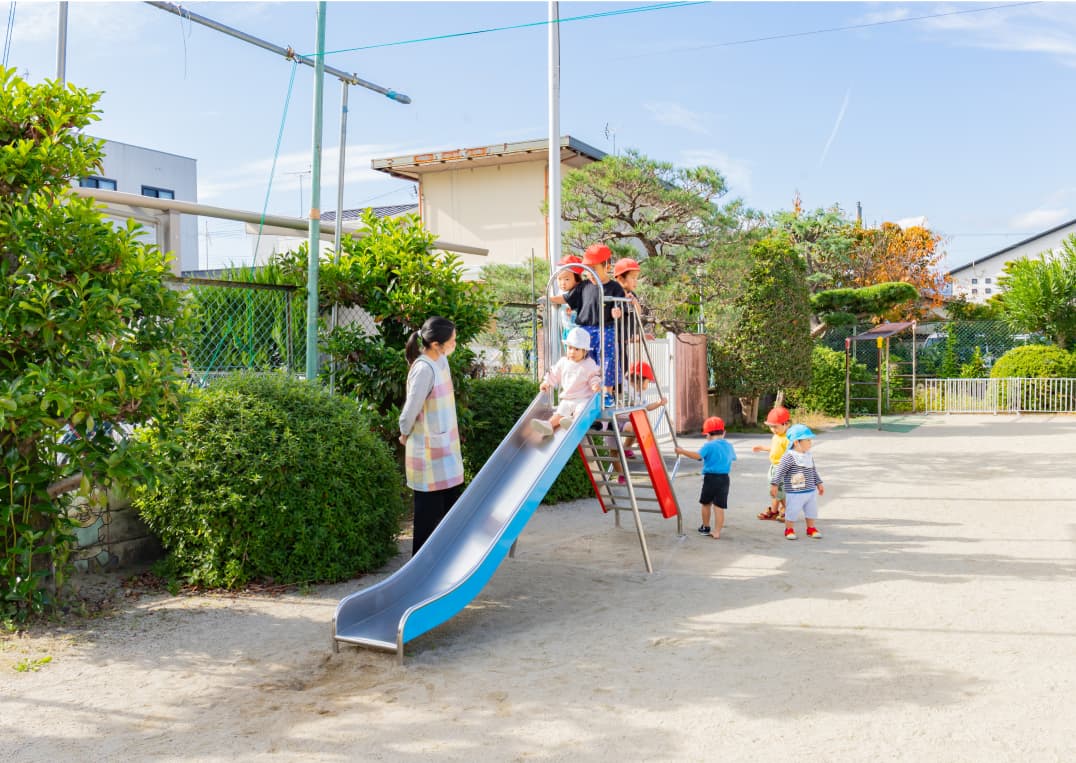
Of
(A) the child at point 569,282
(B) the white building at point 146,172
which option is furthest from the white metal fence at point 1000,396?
(B) the white building at point 146,172

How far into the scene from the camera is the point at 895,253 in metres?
30.4

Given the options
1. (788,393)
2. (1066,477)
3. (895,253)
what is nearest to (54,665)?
(1066,477)

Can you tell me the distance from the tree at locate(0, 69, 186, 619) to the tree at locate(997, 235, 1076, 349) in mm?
23933

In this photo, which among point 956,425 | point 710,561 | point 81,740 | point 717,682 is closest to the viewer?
point 81,740

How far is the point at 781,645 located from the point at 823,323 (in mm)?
19405

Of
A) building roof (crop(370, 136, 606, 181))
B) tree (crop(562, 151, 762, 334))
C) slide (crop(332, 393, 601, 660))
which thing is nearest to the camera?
slide (crop(332, 393, 601, 660))

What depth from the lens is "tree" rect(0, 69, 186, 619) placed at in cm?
475

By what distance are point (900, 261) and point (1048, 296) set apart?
288 inches

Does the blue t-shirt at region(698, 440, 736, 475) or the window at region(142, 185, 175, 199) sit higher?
the window at region(142, 185, 175, 199)

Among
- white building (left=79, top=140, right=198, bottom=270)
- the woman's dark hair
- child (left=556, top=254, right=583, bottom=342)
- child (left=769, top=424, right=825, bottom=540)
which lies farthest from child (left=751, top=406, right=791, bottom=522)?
white building (left=79, top=140, right=198, bottom=270)

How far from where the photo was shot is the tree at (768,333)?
17391mm

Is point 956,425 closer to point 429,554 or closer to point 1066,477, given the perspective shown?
point 1066,477

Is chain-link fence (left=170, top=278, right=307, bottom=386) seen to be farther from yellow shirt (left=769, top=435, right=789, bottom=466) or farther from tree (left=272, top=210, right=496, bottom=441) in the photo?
yellow shirt (left=769, top=435, right=789, bottom=466)

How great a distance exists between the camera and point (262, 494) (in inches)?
229
